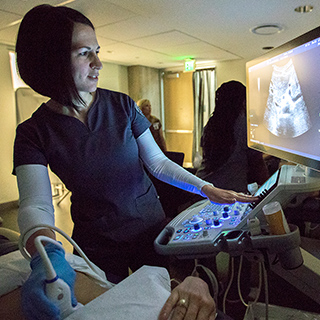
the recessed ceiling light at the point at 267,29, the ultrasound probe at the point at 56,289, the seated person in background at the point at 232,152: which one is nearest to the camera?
the ultrasound probe at the point at 56,289

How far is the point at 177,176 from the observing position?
1.08 meters

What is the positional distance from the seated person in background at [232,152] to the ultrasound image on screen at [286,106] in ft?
2.65

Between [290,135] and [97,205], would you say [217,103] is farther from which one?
[97,205]

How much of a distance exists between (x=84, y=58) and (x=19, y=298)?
71cm

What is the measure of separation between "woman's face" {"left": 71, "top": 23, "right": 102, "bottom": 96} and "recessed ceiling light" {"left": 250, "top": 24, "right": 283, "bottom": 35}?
3.24 meters

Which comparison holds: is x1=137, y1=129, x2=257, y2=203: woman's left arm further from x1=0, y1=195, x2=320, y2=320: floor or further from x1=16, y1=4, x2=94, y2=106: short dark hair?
x1=0, y1=195, x2=320, y2=320: floor

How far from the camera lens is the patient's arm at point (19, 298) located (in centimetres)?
73

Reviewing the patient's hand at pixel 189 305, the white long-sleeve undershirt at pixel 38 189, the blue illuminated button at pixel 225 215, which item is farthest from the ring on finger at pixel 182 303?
the blue illuminated button at pixel 225 215

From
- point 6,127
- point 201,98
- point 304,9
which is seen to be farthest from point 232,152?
point 201,98

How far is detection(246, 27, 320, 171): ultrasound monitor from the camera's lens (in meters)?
0.80

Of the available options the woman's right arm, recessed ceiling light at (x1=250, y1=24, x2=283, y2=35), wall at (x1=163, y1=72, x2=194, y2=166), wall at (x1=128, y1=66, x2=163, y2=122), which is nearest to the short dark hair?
the woman's right arm

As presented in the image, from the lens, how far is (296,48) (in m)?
0.87

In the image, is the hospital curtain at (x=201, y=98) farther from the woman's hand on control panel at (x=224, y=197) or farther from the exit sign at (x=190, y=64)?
the woman's hand on control panel at (x=224, y=197)

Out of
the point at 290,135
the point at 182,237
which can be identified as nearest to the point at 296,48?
the point at 290,135
